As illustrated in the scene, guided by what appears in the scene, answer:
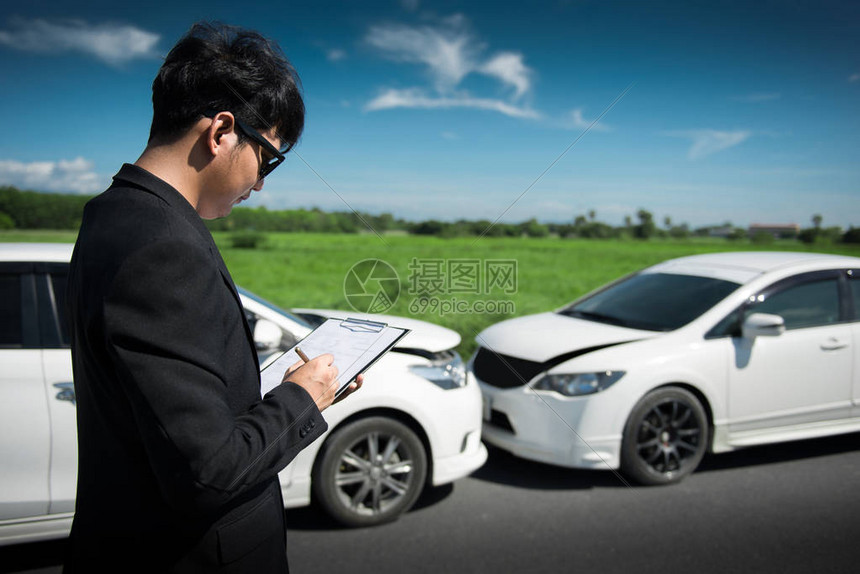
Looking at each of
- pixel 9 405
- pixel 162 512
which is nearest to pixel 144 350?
pixel 162 512

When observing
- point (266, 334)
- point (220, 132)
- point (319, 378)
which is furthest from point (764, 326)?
point (220, 132)

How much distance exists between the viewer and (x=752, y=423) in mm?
4504

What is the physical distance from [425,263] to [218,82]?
616cm

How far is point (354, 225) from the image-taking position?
63.7ft

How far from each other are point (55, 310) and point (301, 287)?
13.0m

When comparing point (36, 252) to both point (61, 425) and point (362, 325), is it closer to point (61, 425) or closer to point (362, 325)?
point (61, 425)

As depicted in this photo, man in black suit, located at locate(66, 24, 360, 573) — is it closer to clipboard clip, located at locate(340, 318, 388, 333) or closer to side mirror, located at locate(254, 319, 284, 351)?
clipboard clip, located at locate(340, 318, 388, 333)

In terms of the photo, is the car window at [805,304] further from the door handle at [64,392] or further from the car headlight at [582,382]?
the door handle at [64,392]

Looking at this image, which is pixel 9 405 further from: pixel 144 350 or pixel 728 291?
pixel 728 291

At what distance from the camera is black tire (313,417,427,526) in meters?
3.49

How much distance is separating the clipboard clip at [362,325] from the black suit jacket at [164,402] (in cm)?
34

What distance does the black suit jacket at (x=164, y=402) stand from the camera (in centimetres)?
98

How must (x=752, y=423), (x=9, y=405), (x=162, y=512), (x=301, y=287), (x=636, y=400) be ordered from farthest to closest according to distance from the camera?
(x=301, y=287) < (x=752, y=423) < (x=636, y=400) < (x=9, y=405) < (x=162, y=512)

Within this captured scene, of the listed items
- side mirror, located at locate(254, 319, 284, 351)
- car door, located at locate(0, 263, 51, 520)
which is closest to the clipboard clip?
side mirror, located at locate(254, 319, 284, 351)
